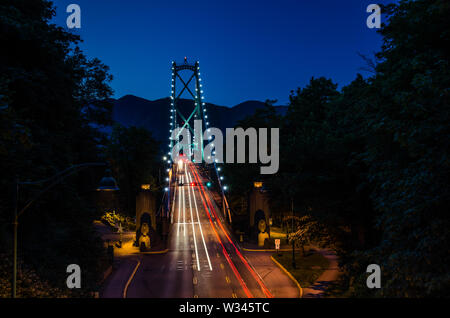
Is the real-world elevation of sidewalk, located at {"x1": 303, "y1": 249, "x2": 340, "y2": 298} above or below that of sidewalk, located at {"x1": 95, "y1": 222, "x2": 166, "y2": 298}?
above

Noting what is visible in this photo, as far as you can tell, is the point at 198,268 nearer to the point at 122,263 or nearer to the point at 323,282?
the point at 122,263

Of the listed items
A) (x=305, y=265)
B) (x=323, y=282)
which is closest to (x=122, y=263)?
(x=305, y=265)

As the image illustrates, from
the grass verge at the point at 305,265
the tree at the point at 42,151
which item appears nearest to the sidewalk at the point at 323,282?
the grass verge at the point at 305,265

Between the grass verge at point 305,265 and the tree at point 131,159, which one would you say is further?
the tree at point 131,159

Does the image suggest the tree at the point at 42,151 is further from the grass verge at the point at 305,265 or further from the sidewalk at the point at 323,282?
the grass verge at the point at 305,265

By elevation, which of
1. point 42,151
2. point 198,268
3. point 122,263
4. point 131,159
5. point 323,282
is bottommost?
point 122,263

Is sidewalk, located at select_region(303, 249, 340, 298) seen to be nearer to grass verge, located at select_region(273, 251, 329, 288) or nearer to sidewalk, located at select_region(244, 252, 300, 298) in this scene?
grass verge, located at select_region(273, 251, 329, 288)

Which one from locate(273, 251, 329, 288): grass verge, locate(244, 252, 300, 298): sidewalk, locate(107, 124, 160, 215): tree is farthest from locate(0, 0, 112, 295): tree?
locate(107, 124, 160, 215): tree

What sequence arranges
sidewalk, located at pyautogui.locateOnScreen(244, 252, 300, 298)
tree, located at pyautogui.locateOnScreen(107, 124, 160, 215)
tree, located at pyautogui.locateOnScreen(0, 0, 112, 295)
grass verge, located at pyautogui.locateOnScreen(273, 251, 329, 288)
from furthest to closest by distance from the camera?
tree, located at pyautogui.locateOnScreen(107, 124, 160, 215) → grass verge, located at pyautogui.locateOnScreen(273, 251, 329, 288) → sidewalk, located at pyautogui.locateOnScreen(244, 252, 300, 298) → tree, located at pyautogui.locateOnScreen(0, 0, 112, 295)

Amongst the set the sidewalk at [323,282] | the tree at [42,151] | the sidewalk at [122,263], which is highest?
the tree at [42,151]

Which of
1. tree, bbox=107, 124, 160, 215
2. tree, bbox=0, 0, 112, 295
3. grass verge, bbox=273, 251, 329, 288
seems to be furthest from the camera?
tree, bbox=107, 124, 160, 215

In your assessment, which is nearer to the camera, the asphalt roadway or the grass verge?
the asphalt roadway

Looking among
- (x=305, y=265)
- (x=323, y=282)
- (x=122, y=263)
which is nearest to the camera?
(x=323, y=282)
